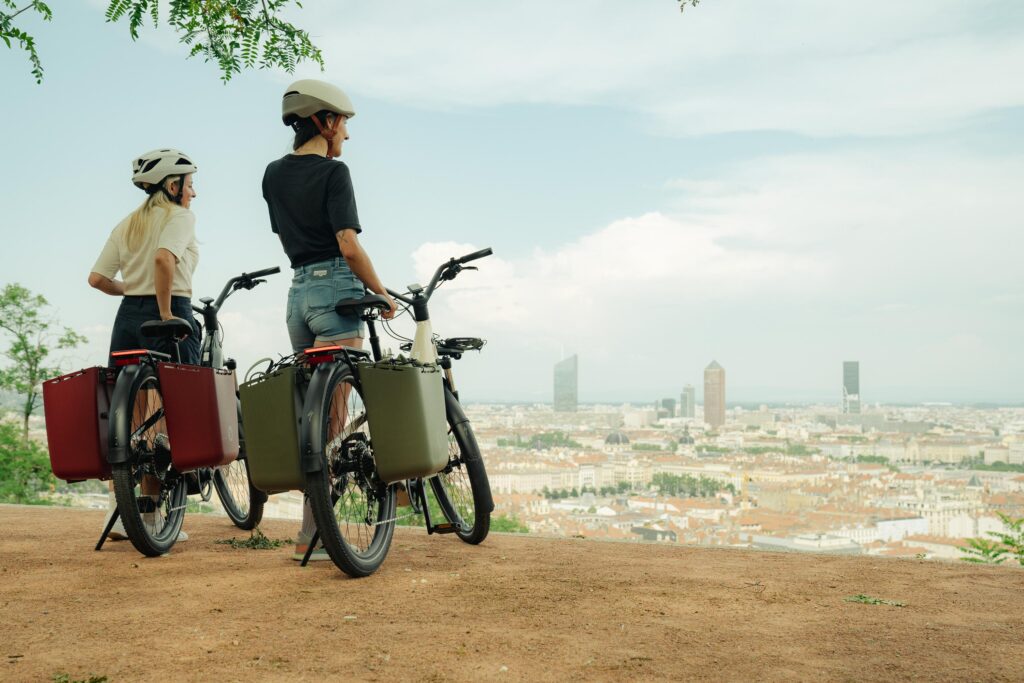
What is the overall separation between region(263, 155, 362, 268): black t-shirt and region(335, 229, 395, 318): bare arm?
0.03 metres

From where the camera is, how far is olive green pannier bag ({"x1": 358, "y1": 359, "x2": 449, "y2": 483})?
3.80 metres

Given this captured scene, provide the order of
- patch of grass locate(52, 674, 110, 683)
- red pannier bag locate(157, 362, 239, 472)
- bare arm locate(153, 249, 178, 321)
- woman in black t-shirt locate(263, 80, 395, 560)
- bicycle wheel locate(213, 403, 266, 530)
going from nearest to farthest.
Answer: patch of grass locate(52, 674, 110, 683)
woman in black t-shirt locate(263, 80, 395, 560)
red pannier bag locate(157, 362, 239, 472)
bare arm locate(153, 249, 178, 321)
bicycle wheel locate(213, 403, 266, 530)

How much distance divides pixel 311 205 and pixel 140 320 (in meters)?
1.19

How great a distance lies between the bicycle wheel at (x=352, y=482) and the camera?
366 cm

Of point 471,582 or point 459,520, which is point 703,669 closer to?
point 471,582

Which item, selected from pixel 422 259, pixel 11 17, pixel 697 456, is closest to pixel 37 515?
pixel 11 17

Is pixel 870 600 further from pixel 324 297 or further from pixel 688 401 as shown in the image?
pixel 688 401

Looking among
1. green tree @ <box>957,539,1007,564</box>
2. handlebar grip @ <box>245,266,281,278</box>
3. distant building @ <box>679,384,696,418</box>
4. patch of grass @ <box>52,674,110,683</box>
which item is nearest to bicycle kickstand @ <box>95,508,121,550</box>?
handlebar grip @ <box>245,266,281,278</box>

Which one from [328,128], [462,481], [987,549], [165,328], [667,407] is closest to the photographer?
[328,128]

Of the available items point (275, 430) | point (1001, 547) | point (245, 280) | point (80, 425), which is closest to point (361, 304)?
point (275, 430)

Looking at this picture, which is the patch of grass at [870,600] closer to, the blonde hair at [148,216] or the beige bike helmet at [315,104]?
the beige bike helmet at [315,104]

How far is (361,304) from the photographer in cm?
397

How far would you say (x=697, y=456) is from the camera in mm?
61719

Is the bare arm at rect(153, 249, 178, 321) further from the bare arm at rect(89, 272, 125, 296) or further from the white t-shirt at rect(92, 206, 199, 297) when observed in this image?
the bare arm at rect(89, 272, 125, 296)
